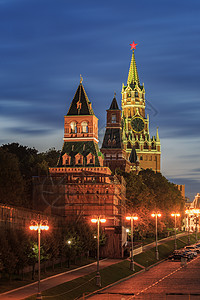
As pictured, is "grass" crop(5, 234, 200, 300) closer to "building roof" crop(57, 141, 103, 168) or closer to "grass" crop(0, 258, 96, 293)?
"grass" crop(0, 258, 96, 293)

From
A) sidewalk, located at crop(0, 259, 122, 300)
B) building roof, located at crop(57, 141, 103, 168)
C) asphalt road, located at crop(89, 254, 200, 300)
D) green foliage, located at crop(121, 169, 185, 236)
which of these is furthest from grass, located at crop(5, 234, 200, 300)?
building roof, located at crop(57, 141, 103, 168)

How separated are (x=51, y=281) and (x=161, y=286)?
11.7 m

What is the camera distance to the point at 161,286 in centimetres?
6994

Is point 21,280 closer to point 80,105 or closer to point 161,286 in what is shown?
point 161,286

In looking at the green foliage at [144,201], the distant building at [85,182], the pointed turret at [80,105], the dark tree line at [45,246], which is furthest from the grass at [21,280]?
the green foliage at [144,201]

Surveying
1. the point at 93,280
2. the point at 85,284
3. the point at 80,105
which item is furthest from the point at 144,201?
the point at 85,284

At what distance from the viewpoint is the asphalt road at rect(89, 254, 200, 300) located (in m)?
60.7

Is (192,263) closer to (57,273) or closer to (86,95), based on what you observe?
(57,273)

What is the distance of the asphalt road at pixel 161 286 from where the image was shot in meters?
60.7

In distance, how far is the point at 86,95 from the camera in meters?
125

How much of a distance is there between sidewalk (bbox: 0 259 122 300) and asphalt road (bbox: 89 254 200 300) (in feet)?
14.2

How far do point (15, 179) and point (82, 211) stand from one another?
43.4ft

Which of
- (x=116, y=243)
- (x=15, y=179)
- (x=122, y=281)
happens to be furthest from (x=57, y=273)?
(x=15, y=179)

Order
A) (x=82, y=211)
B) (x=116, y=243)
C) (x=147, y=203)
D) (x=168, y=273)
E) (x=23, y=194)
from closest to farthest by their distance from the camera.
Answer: (x=168, y=273) → (x=116, y=243) → (x=82, y=211) → (x=23, y=194) → (x=147, y=203)
